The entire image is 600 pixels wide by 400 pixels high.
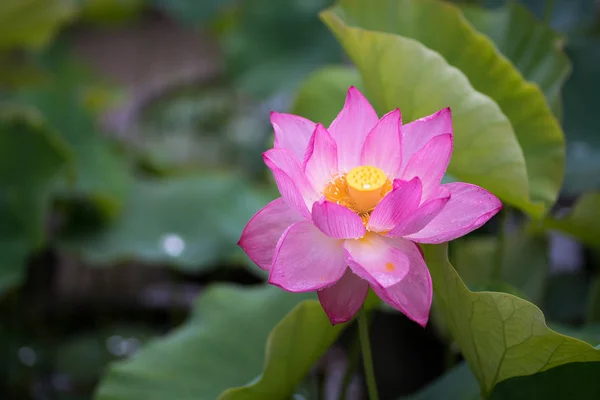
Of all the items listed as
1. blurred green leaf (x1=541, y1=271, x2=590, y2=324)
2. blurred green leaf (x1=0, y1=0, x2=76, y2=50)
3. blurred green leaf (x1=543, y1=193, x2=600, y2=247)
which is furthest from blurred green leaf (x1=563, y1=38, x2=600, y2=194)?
blurred green leaf (x1=0, y1=0, x2=76, y2=50)

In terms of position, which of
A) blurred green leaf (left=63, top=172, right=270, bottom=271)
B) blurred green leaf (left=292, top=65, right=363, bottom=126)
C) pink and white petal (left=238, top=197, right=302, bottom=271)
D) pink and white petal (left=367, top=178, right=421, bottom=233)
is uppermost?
pink and white petal (left=367, top=178, right=421, bottom=233)

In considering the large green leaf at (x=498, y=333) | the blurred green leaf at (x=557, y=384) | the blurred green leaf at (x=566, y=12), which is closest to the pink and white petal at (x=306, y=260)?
the large green leaf at (x=498, y=333)

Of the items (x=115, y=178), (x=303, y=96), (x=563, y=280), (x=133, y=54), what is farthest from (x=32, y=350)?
(x=133, y=54)

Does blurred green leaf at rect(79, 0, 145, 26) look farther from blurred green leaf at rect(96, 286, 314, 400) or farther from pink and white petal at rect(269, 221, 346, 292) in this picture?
pink and white petal at rect(269, 221, 346, 292)

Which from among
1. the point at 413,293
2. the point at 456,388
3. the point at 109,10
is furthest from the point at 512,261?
the point at 109,10

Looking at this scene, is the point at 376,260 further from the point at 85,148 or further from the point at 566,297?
the point at 85,148

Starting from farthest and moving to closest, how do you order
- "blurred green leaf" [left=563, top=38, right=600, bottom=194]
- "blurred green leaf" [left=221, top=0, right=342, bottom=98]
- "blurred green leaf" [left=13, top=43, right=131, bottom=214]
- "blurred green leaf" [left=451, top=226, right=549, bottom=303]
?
"blurred green leaf" [left=221, top=0, right=342, bottom=98] < "blurred green leaf" [left=13, top=43, right=131, bottom=214] < "blurred green leaf" [left=563, top=38, right=600, bottom=194] < "blurred green leaf" [left=451, top=226, right=549, bottom=303]
